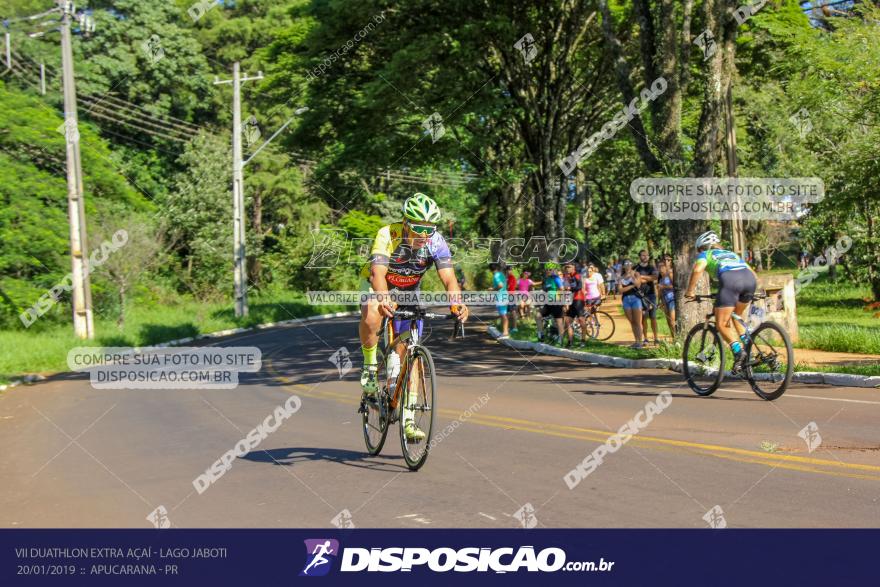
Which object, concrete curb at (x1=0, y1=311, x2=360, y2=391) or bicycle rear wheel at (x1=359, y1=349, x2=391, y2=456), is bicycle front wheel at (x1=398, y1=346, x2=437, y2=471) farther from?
concrete curb at (x1=0, y1=311, x2=360, y2=391)

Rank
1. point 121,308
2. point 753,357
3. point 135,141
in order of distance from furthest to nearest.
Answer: point 135,141, point 121,308, point 753,357

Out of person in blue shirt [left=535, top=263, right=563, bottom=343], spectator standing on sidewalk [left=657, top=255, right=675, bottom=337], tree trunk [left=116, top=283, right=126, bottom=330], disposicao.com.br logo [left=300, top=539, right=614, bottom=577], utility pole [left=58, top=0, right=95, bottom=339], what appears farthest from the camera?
tree trunk [left=116, top=283, right=126, bottom=330]

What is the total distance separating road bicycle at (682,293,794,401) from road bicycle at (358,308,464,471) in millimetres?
5355

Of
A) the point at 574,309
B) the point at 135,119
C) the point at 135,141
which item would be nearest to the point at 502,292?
the point at 574,309

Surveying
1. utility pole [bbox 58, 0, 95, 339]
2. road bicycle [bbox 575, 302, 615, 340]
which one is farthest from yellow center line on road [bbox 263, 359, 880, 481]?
utility pole [bbox 58, 0, 95, 339]

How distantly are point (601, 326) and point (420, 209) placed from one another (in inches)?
687

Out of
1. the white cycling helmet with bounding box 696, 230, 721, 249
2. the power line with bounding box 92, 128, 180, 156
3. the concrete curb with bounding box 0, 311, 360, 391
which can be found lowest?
the concrete curb with bounding box 0, 311, 360, 391

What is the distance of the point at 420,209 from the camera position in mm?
7961

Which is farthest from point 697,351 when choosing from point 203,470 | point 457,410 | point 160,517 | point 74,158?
point 74,158

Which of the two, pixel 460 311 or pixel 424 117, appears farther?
pixel 424 117

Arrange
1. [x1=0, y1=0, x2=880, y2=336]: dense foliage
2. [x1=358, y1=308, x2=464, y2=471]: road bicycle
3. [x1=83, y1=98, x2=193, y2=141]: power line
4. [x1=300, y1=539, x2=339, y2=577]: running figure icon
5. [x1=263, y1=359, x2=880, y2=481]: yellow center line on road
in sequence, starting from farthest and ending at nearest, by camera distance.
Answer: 1. [x1=83, y1=98, x2=193, y2=141]: power line
2. [x1=0, y1=0, x2=880, y2=336]: dense foliage
3. [x1=358, y1=308, x2=464, y2=471]: road bicycle
4. [x1=263, y1=359, x2=880, y2=481]: yellow center line on road
5. [x1=300, y1=539, x2=339, y2=577]: running figure icon

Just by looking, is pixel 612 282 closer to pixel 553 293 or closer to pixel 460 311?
pixel 553 293

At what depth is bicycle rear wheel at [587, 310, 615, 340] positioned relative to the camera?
2439 cm

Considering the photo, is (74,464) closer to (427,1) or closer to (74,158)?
(427,1)
